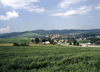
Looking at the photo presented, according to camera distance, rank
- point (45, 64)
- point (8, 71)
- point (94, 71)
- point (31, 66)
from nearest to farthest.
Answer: point (94, 71), point (8, 71), point (31, 66), point (45, 64)

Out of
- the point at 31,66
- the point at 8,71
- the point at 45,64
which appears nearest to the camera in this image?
the point at 8,71

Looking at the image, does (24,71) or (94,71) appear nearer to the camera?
(94,71)

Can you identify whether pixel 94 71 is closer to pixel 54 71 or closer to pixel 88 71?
pixel 88 71

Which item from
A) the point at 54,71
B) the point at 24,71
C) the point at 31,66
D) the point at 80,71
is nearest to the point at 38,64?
the point at 31,66

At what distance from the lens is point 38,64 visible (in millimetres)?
9844

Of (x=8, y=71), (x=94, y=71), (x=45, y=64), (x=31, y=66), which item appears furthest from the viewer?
(x=45, y=64)

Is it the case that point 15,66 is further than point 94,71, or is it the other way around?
point 15,66

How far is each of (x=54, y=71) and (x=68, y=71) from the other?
1089 millimetres

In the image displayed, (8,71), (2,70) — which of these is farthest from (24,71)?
(2,70)

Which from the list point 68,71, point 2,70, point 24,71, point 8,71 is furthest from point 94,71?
point 2,70

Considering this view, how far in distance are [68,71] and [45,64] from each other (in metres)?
3.15

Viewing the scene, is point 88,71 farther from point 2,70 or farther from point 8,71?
point 2,70

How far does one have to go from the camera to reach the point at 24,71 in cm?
811

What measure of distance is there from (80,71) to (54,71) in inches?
77.2
